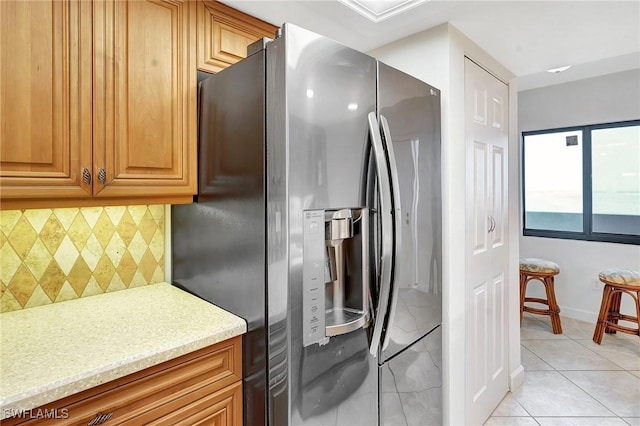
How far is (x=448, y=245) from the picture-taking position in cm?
180

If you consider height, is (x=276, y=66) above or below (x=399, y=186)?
above

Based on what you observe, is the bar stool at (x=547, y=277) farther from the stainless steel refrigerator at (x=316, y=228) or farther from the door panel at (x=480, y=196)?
the stainless steel refrigerator at (x=316, y=228)

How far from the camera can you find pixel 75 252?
1502 mm

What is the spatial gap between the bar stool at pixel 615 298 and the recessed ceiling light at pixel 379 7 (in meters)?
3.04

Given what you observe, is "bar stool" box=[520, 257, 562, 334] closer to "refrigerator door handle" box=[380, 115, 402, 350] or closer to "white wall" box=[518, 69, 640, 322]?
"white wall" box=[518, 69, 640, 322]

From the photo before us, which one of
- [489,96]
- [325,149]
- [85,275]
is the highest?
[489,96]

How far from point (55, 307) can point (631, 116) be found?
4.68m

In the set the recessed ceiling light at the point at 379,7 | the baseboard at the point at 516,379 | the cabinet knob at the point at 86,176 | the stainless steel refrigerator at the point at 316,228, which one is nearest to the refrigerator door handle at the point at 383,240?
the stainless steel refrigerator at the point at 316,228

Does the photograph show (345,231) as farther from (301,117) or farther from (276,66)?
(276,66)

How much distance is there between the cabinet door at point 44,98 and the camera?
1.05m

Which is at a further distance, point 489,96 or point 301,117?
point 489,96

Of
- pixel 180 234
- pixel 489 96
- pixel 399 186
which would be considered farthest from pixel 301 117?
pixel 489 96

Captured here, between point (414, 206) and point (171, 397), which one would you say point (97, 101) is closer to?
point (171, 397)

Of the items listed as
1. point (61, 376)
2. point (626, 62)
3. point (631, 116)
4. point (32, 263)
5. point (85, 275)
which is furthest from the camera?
point (631, 116)
